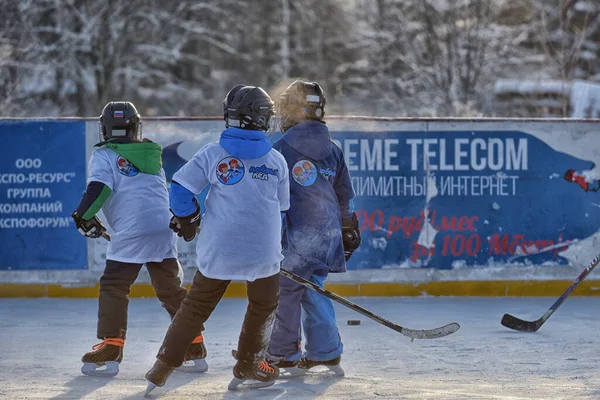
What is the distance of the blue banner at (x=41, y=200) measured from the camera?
30.2 feet

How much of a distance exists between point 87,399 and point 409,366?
1.83m

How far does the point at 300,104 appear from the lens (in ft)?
20.0

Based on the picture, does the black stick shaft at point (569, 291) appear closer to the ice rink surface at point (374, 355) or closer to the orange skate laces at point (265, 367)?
the ice rink surface at point (374, 355)

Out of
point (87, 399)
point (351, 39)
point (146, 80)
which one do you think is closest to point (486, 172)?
point (87, 399)

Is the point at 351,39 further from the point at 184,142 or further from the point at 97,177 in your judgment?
the point at 97,177

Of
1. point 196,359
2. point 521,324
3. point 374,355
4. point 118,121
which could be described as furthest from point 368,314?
point 521,324

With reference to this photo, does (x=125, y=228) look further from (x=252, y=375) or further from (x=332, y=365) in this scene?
(x=332, y=365)

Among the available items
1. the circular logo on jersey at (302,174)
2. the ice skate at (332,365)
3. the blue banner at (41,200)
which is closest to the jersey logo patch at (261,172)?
the circular logo on jersey at (302,174)

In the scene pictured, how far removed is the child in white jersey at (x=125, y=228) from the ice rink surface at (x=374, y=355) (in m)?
0.18

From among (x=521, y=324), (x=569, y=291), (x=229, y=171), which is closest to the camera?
(x=229, y=171)

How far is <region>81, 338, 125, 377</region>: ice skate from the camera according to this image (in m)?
5.95

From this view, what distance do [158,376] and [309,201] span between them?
4.13 ft

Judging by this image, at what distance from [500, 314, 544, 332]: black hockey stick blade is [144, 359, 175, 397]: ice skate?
2941 mm

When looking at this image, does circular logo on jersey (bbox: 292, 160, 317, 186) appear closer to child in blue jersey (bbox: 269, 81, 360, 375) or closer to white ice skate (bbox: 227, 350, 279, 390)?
child in blue jersey (bbox: 269, 81, 360, 375)
